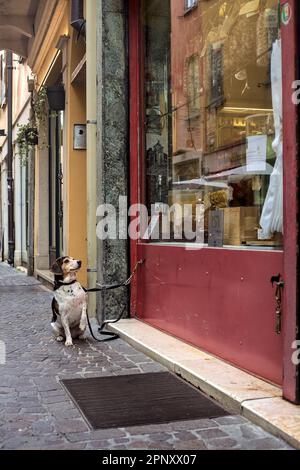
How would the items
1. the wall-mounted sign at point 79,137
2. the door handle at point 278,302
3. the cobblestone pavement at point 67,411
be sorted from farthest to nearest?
the wall-mounted sign at point 79,137
the door handle at point 278,302
the cobblestone pavement at point 67,411

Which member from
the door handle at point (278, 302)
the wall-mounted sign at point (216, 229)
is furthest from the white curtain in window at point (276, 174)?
the wall-mounted sign at point (216, 229)

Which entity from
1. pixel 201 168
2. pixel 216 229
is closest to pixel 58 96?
pixel 201 168

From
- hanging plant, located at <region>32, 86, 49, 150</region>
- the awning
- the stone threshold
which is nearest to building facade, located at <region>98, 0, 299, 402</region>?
the stone threshold

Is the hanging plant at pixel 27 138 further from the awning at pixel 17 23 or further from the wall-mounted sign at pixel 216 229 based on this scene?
the wall-mounted sign at pixel 216 229

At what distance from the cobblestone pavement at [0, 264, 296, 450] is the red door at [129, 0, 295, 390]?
713mm

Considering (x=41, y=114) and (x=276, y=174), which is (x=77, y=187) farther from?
(x=276, y=174)

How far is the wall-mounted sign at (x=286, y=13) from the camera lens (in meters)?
3.64

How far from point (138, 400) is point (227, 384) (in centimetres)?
64

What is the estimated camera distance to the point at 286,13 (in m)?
3.69

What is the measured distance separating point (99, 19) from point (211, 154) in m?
2.47

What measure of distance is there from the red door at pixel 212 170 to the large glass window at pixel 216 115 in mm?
12

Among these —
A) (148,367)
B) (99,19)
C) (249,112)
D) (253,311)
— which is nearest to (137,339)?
(148,367)

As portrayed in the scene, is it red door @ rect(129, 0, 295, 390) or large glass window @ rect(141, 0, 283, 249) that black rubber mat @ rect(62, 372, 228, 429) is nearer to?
red door @ rect(129, 0, 295, 390)

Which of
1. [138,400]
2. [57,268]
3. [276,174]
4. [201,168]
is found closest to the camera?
[138,400]
